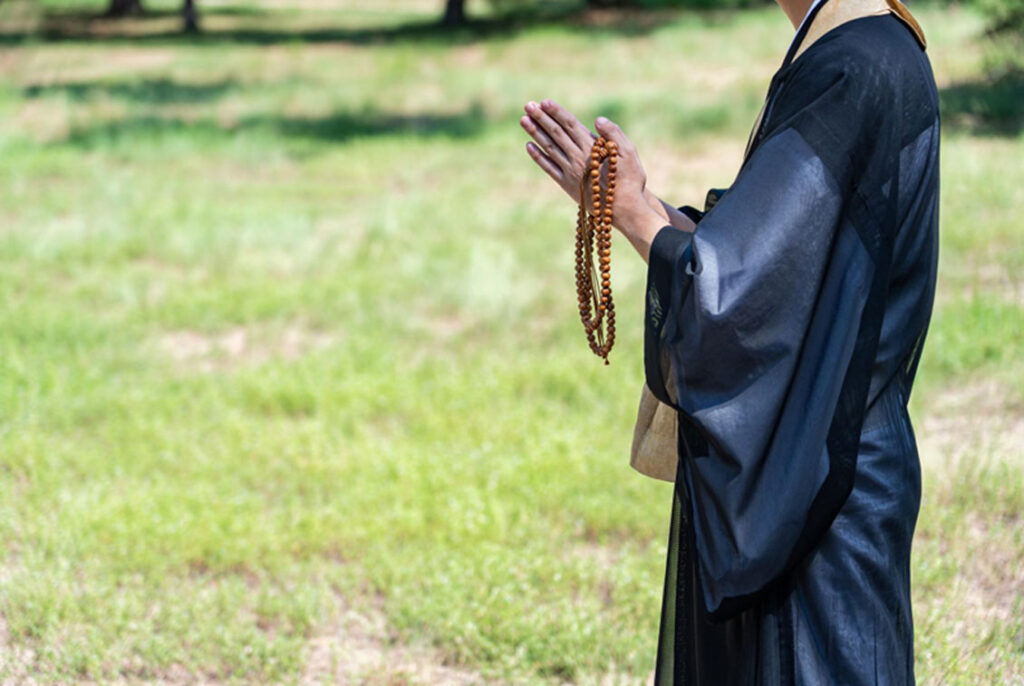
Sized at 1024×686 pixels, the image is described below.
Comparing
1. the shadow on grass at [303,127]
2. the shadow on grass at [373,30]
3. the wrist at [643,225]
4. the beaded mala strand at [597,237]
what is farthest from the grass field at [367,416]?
the shadow on grass at [373,30]

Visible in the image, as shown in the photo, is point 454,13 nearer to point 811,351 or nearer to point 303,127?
point 303,127

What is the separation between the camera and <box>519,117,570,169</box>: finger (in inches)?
73.7

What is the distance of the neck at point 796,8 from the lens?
5.74ft

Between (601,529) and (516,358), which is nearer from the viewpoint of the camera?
(601,529)

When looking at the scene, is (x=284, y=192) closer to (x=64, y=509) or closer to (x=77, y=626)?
(x=64, y=509)

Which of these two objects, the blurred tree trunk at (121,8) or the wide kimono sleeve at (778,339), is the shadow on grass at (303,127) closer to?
the wide kimono sleeve at (778,339)

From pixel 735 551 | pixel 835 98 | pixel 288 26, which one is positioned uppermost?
pixel 835 98

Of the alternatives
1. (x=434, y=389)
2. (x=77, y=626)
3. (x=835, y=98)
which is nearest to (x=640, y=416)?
(x=835, y=98)

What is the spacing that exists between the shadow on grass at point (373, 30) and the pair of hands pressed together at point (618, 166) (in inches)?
825

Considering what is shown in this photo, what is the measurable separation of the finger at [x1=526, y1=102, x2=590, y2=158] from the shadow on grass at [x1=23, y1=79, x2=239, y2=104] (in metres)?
14.8

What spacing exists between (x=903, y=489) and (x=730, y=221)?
0.52 meters

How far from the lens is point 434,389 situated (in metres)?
5.80

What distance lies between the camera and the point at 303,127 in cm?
1384

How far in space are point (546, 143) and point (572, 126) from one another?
0.30 feet
